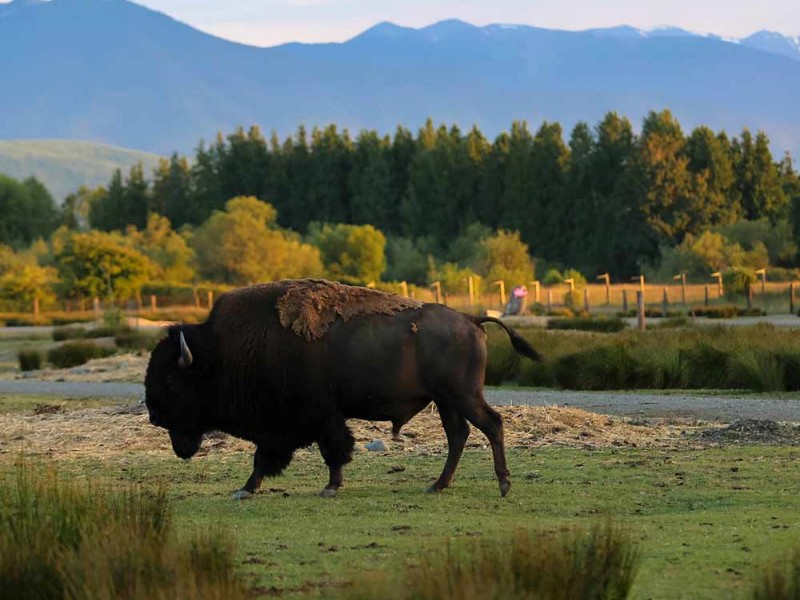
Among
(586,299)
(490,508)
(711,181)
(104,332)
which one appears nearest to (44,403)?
(490,508)

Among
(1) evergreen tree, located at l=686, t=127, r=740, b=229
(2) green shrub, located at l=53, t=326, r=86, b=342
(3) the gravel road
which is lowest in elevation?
(3) the gravel road

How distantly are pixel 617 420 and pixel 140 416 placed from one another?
661 cm

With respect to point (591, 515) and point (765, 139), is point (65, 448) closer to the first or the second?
point (591, 515)

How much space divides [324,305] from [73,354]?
1113 inches

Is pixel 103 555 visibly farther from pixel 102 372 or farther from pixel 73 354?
pixel 73 354

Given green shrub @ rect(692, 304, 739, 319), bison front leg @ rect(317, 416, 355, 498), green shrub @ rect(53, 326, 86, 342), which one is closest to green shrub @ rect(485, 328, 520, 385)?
bison front leg @ rect(317, 416, 355, 498)

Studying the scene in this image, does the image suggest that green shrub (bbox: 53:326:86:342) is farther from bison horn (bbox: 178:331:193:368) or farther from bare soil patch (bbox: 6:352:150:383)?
bison horn (bbox: 178:331:193:368)

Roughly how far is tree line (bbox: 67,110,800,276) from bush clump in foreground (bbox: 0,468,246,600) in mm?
75764

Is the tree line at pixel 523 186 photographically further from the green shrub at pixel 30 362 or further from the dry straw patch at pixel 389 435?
the dry straw patch at pixel 389 435

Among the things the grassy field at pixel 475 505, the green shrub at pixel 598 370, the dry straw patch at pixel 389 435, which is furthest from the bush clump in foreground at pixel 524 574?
the green shrub at pixel 598 370

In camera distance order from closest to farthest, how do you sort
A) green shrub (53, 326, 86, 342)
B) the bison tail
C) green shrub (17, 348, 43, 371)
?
the bison tail → green shrub (17, 348, 43, 371) → green shrub (53, 326, 86, 342)

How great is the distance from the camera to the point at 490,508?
41.8 ft

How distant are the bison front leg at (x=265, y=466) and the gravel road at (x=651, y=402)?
27.5 ft

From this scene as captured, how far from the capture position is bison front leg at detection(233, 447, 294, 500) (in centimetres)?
1400
